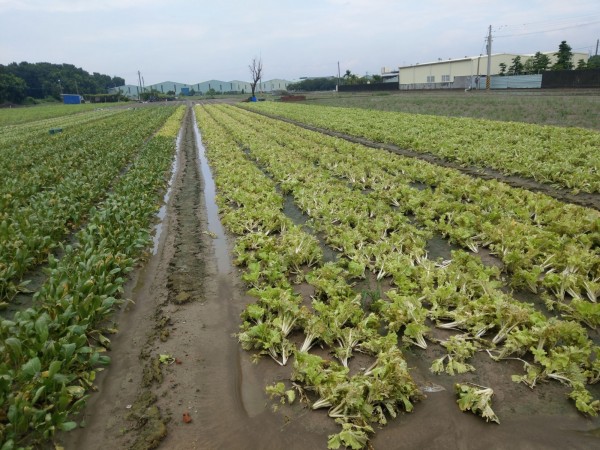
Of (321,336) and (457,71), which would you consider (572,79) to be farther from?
(321,336)

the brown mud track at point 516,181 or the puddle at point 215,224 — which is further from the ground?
the brown mud track at point 516,181

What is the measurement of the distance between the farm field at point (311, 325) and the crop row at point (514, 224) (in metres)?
0.04

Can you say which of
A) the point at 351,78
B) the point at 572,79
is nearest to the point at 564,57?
the point at 572,79

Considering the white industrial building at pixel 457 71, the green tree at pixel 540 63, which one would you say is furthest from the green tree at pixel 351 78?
the green tree at pixel 540 63

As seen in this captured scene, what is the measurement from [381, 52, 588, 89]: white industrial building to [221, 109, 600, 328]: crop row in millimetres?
57066

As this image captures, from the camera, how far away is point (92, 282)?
4816mm

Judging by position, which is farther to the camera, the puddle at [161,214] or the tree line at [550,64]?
the tree line at [550,64]

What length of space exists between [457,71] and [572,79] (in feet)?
96.6

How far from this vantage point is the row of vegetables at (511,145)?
9.90 metres

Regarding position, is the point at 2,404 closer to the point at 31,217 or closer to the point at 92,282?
the point at 92,282

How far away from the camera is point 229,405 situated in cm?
377

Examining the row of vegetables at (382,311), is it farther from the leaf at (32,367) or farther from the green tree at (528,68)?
the green tree at (528,68)

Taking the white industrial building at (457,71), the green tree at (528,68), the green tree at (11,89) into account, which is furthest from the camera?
the green tree at (11,89)

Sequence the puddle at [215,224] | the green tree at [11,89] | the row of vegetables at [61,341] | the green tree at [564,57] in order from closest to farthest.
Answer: the row of vegetables at [61,341] → the puddle at [215,224] → the green tree at [564,57] → the green tree at [11,89]
